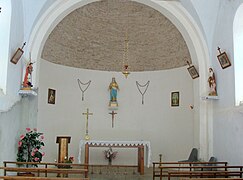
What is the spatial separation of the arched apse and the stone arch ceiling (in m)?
1.67

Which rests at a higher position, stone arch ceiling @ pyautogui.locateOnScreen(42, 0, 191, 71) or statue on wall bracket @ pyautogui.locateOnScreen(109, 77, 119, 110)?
stone arch ceiling @ pyautogui.locateOnScreen(42, 0, 191, 71)

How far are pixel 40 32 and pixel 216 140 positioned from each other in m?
5.89

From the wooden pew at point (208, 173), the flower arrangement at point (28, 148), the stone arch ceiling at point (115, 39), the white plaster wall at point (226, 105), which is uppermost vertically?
the stone arch ceiling at point (115, 39)

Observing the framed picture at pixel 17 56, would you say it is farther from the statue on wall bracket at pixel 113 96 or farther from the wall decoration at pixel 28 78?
the statue on wall bracket at pixel 113 96

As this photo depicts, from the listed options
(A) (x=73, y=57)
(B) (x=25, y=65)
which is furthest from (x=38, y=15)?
(A) (x=73, y=57)

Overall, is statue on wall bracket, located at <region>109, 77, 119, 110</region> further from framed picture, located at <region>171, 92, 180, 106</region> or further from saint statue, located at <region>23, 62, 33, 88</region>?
saint statue, located at <region>23, 62, 33, 88</region>

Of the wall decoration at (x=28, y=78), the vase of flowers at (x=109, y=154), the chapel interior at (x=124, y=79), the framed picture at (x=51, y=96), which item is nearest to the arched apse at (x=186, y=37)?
the chapel interior at (x=124, y=79)

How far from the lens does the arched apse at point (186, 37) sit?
947 cm

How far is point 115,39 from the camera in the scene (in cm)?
1285

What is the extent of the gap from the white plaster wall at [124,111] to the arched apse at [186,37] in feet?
7.24

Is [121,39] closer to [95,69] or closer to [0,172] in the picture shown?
[95,69]

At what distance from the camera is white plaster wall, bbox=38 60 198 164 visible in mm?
12059

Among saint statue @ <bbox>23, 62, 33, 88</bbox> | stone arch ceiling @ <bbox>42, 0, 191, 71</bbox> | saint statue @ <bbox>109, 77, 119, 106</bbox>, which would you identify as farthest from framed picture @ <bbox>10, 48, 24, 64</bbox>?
saint statue @ <bbox>109, 77, 119, 106</bbox>

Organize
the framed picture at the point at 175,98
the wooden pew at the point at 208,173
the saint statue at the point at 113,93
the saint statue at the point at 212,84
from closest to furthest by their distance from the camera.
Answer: the wooden pew at the point at 208,173 → the saint statue at the point at 212,84 → the framed picture at the point at 175,98 → the saint statue at the point at 113,93
